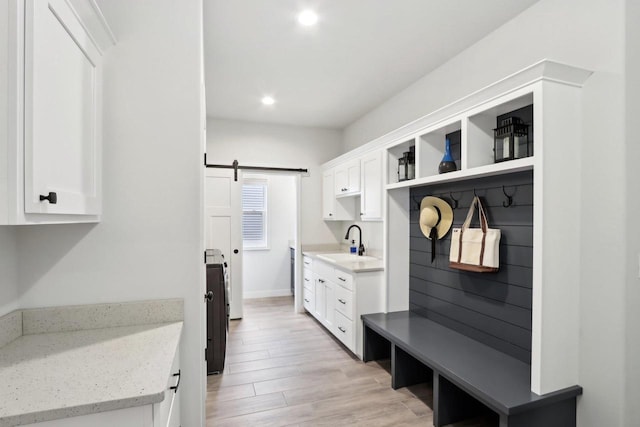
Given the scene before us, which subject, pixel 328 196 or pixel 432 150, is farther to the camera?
pixel 328 196

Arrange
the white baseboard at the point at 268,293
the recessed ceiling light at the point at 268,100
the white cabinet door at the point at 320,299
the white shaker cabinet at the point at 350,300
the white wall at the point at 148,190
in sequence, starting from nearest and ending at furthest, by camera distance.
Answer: the white wall at the point at 148,190 < the white shaker cabinet at the point at 350,300 < the recessed ceiling light at the point at 268,100 < the white cabinet door at the point at 320,299 < the white baseboard at the point at 268,293

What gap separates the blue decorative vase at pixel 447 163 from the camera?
2498mm

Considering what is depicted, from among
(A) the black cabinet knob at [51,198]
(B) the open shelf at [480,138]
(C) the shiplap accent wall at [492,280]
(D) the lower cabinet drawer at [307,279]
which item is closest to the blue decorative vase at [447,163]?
(C) the shiplap accent wall at [492,280]

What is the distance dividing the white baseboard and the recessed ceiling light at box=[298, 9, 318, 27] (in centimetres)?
440

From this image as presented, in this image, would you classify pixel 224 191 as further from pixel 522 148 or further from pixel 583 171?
pixel 583 171

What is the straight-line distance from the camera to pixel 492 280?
2301mm

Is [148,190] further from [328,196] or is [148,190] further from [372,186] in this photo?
[328,196]

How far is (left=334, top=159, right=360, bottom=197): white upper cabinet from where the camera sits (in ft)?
12.4

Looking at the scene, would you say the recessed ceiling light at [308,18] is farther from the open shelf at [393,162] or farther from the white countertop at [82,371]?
the white countertop at [82,371]

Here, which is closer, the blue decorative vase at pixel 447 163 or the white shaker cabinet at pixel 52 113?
the white shaker cabinet at pixel 52 113

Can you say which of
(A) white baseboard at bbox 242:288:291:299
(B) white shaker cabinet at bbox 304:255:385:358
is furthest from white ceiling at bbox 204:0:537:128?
(A) white baseboard at bbox 242:288:291:299

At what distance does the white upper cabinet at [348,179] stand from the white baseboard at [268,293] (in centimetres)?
236

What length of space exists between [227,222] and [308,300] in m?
1.53

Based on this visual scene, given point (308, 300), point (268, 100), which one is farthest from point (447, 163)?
point (308, 300)
